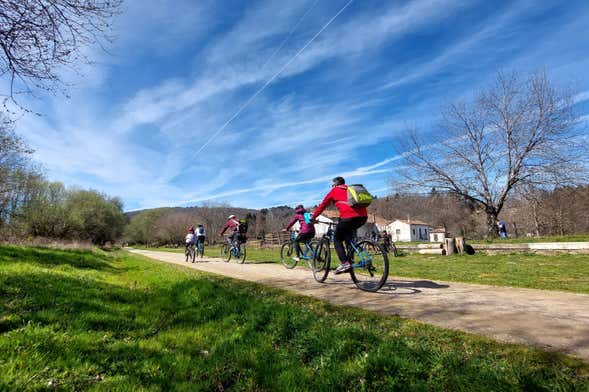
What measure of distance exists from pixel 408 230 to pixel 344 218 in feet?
302

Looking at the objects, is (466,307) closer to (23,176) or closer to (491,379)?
(491,379)

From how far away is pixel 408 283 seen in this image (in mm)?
6258

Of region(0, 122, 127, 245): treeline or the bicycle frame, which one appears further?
region(0, 122, 127, 245): treeline

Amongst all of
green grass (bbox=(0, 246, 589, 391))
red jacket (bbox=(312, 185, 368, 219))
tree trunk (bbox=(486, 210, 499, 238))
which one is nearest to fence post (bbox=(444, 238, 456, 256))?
tree trunk (bbox=(486, 210, 499, 238))

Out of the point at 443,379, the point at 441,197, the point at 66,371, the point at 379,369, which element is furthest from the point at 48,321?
the point at 441,197

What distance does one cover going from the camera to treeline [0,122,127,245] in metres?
23.8

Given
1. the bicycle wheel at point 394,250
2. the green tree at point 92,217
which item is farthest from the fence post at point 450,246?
the green tree at point 92,217

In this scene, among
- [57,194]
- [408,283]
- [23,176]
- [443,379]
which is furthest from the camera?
[57,194]

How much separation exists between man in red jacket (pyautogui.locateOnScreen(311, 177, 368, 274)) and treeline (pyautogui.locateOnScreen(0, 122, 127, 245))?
68.4ft

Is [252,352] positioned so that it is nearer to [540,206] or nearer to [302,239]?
[302,239]

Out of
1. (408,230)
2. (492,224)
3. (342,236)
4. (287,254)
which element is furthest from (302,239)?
(408,230)

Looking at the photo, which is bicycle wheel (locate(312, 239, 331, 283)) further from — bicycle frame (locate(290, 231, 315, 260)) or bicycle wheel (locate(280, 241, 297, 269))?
bicycle wheel (locate(280, 241, 297, 269))

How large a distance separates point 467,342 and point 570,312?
1.86 metres

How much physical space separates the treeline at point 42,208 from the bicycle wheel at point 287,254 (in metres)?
17.7
